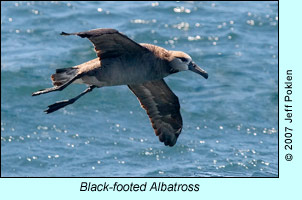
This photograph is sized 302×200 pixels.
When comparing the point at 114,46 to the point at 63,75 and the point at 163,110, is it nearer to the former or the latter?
the point at 63,75

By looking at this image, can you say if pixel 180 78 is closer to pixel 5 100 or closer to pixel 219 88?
pixel 219 88

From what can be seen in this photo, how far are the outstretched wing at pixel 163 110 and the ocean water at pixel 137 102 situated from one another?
284 cm

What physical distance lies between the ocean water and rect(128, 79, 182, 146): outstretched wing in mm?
2843

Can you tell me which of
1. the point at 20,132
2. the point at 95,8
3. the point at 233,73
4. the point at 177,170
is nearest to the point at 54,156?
the point at 20,132

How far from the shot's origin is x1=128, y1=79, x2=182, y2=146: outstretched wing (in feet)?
38.3

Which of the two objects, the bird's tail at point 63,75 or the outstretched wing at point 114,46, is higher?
the outstretched wing at point 114,46

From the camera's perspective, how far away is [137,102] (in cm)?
1762

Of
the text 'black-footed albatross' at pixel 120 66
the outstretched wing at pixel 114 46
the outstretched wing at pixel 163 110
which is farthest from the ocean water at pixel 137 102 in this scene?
the outstretched wing at pixel 114 46

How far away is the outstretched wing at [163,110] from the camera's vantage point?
459 inches

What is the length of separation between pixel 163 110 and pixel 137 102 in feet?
19.4

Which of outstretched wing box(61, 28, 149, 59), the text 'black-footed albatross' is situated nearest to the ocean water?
the text 'black-footed albatross'

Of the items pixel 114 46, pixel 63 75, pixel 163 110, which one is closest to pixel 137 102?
pixel 163 110

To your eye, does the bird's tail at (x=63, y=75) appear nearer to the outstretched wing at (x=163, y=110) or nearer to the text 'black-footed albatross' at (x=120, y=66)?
the text 'black-footed albatross' at (x=120, y=66)

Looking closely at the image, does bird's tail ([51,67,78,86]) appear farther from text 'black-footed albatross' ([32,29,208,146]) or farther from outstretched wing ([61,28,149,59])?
outstretched wing ([61,28,149,59])
